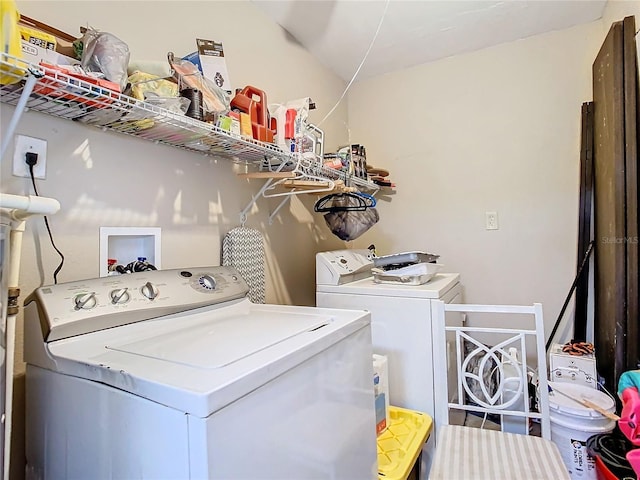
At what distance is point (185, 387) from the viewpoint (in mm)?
580

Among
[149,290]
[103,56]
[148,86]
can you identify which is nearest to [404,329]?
[149,290]

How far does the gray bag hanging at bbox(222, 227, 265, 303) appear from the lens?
4.96 feet

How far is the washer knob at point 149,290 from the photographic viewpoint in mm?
1012

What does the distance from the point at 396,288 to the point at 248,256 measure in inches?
26.3

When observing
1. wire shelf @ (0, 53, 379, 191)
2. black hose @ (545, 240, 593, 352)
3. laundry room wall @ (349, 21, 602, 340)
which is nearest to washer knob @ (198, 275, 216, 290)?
wire shelf @ (0, 53, 379, 191)

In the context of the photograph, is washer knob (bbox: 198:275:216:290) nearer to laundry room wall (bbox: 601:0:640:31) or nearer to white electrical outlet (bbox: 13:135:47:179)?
white electrical outlet (bbox: 13:135:47:179)

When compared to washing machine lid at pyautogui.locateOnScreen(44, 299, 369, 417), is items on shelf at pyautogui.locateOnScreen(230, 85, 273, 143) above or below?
above

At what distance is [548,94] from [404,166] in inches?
36.8

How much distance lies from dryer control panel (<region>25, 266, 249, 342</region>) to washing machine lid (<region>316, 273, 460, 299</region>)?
23.7 inches

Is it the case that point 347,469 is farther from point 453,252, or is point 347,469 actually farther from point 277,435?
point 453,252

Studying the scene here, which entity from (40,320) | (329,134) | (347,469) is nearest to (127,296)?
(40,320)

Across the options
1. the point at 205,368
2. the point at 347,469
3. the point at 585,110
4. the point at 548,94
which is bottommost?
the point at 347,469

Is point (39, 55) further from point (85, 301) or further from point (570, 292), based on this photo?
point (570, 292)

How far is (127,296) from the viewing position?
3.18 ft
